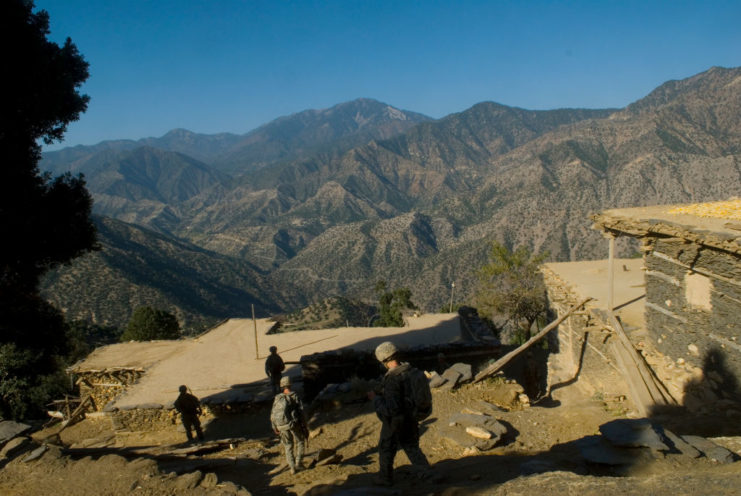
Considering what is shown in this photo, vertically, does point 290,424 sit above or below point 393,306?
above

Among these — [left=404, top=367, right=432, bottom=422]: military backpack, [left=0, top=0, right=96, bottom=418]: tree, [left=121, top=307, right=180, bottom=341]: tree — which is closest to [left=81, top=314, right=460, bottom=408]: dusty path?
[left=121, top=307, right=180, bottom=341]: tree

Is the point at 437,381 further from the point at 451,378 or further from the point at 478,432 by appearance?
the point at 478,432

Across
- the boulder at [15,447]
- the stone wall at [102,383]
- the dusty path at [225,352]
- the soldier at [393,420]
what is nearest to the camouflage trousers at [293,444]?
the soldier at [393,420]

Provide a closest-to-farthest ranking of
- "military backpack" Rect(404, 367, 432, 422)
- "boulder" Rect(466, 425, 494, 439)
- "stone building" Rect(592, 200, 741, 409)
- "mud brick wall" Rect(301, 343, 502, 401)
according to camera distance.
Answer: "military backpack" Rect(404, 367, 432, 422)
"boulder" Rect(466, 425, 494, 439)
"stone building" Rect(592, 200, 741, 409)
"mud brick wall" Rect(301, 343, 502, 401)

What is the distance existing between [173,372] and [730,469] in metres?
16.9

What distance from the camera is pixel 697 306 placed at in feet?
30.2

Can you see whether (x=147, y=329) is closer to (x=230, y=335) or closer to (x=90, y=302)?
(x=230, y=335)

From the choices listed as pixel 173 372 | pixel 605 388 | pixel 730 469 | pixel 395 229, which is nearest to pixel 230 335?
pixel 173 372

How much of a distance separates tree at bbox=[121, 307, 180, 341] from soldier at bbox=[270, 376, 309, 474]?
21.4 m

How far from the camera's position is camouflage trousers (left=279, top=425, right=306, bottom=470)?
24.1ft

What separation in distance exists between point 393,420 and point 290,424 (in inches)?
87.0

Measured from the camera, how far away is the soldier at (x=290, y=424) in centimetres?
736

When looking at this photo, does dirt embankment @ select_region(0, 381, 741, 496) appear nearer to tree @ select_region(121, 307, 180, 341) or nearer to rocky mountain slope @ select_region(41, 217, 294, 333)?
tree @ select_region(121, 307, 180, 341)

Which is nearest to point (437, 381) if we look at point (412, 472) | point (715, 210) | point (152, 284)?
point (412, 472)
